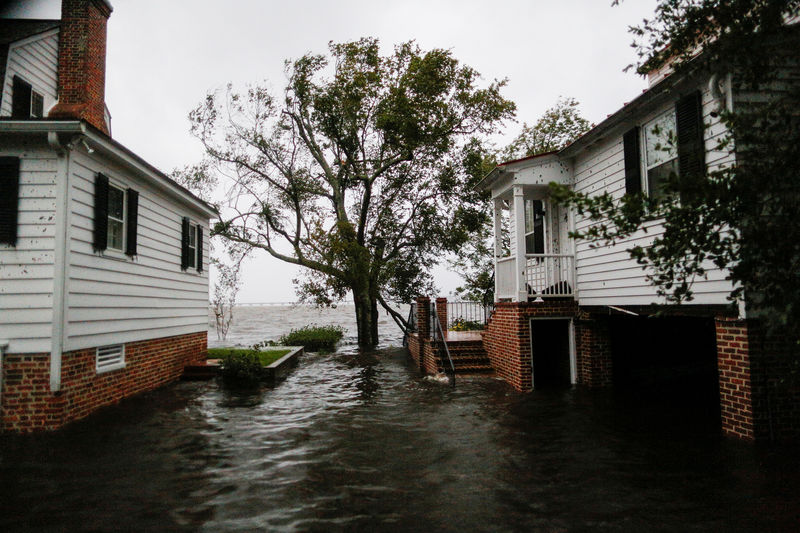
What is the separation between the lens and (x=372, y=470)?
5.65m

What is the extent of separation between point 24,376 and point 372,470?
564cm

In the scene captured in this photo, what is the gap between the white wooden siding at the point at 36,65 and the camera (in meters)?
10.5

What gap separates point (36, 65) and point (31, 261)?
664 cm

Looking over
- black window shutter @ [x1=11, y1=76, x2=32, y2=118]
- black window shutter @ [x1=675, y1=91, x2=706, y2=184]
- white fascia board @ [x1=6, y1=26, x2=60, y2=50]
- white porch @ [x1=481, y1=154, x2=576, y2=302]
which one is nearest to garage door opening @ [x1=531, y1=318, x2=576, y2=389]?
white porch @ [x1=481, y1=154, x2=576, y2=302]

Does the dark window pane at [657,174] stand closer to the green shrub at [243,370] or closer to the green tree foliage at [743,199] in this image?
the green tree foliage at [743,199]

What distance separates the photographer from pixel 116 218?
9375mm

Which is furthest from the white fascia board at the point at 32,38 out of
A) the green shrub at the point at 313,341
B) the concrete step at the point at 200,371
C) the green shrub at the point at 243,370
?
the green shrub at the point at 313,341

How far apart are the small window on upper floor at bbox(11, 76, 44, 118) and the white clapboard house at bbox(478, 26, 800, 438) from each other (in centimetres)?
1091

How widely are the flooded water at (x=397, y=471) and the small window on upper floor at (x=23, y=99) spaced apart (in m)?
7.17

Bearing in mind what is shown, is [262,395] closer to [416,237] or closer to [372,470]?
[372,470]

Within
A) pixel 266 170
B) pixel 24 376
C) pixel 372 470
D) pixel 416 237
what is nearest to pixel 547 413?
pixel 372 470

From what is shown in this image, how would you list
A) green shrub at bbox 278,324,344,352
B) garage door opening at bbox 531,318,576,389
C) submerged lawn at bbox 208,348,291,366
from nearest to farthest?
1. garage door opening at bbox 531,318,576,389
2. submerged lawn at bbox 208,348,291,366
3. green shrub at bbox 278,324,344,352

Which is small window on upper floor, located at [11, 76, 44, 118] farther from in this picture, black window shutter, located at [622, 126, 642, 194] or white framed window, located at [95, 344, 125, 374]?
black window shutter, located at [622, 126, 642, 194]

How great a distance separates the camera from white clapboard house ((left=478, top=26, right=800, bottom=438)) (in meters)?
6.82
